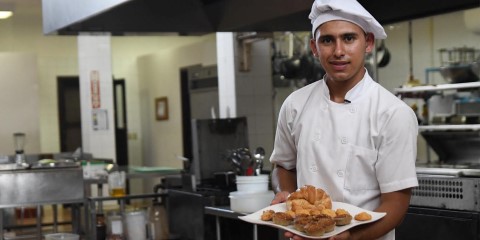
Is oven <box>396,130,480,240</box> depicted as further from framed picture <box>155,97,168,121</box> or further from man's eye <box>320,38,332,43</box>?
framed picture <box>155,97,168,121</box>

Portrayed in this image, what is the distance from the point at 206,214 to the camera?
16.5 ft

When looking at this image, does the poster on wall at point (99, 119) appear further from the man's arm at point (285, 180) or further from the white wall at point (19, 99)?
the man's arm at point (285, 180)

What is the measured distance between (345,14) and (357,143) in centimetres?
31

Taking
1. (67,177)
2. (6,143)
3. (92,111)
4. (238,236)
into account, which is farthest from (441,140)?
(6,143)

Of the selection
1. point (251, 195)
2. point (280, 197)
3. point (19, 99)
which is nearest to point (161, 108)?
point (19, 99)

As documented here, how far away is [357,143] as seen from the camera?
77.2 inches

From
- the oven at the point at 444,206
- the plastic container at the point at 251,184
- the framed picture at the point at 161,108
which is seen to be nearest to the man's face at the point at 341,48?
the oven at the point at 444,206

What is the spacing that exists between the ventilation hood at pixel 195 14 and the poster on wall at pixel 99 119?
6.51 meters

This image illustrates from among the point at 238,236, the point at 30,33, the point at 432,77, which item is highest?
the point at 30,33

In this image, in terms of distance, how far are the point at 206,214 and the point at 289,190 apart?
286cm

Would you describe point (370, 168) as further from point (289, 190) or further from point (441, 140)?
point (441, 140)

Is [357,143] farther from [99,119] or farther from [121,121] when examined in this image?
[121,121]

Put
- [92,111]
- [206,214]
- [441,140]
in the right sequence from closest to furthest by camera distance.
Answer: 1. [206,214]
2. [441,140]
3. [92,111]

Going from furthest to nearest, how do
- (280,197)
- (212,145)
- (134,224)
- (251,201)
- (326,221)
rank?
(212,145) → (134,224) → (251,201) → (280,197) → (326,221)
